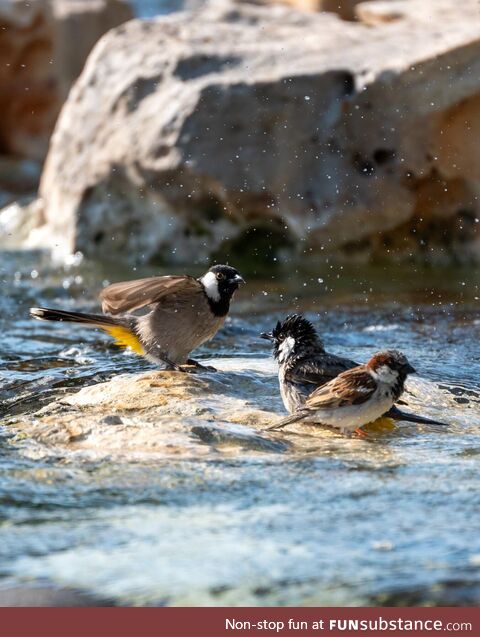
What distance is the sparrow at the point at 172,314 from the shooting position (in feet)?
21.5

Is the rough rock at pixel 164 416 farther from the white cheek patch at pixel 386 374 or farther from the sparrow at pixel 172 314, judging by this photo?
the white cheek patch at pixel 386 374

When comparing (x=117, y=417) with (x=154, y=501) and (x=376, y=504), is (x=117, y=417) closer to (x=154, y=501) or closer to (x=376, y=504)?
(x=154, y=501)

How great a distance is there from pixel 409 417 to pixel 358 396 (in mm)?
348

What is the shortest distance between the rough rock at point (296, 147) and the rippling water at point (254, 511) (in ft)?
13.0

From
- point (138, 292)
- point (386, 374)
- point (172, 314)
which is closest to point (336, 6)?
point (172, 314)

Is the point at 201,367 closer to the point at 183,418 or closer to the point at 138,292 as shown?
the point at 138,292

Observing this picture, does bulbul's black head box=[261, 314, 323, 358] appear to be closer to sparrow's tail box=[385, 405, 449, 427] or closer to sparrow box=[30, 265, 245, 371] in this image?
sparrow box=[30, 265, 245, 371]

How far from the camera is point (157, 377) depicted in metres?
6.31

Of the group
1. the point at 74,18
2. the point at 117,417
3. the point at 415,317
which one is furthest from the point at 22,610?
the point at 74,18

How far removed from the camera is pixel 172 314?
6625mm

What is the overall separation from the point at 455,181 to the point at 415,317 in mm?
2167

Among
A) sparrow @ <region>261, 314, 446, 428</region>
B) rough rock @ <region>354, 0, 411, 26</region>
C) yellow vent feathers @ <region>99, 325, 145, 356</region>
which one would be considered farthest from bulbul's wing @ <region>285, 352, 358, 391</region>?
rough rock @ <region>354, 0, 411, 26</region>

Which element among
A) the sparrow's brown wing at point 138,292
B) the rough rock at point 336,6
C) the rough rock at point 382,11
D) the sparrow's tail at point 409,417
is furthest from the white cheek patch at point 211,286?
Answer: the rough rock at point 336,6

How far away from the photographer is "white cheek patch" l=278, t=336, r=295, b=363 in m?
6.11
